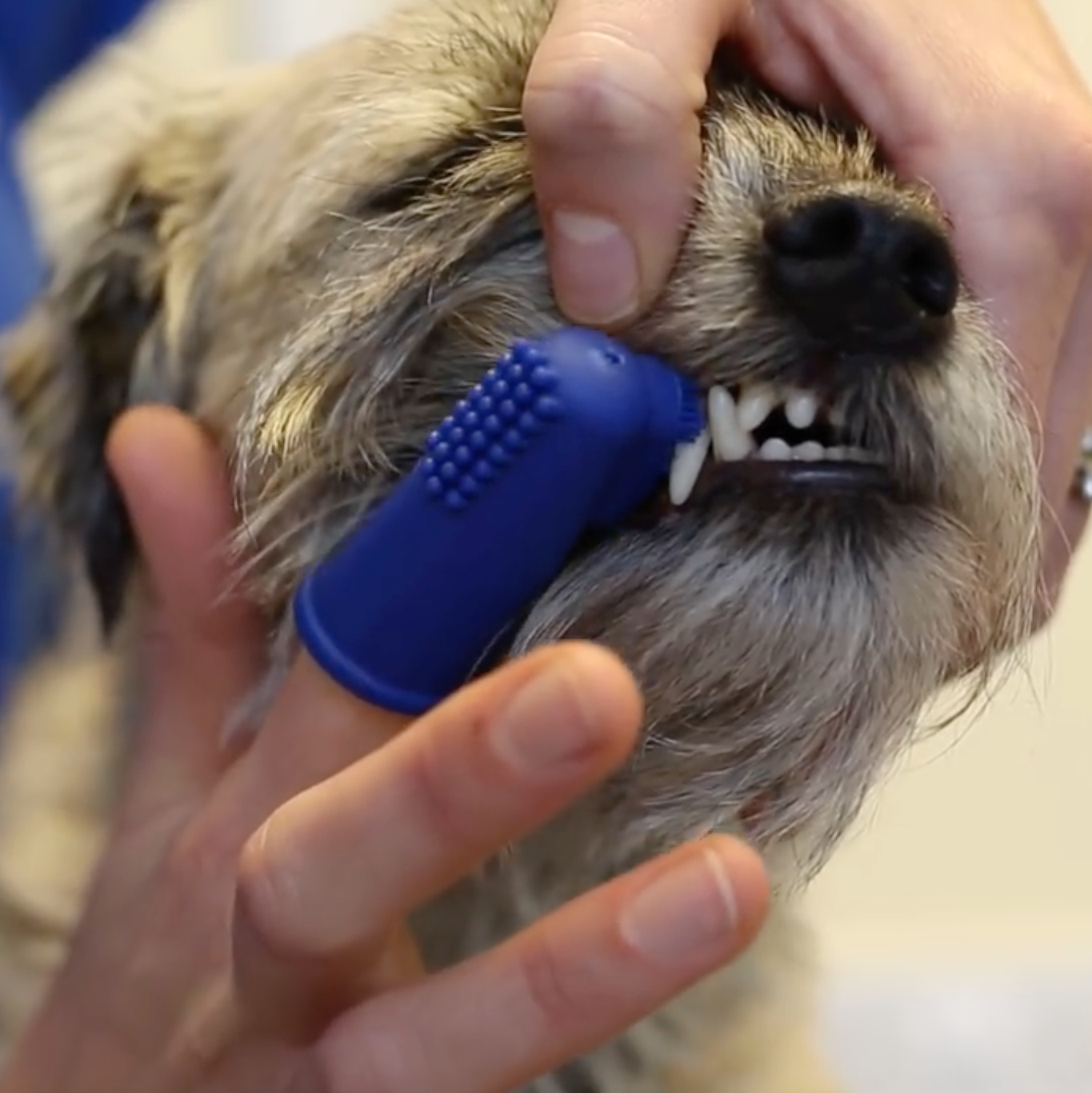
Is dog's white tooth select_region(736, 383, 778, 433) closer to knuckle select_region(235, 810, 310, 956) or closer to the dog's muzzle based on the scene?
knuckle select_region(235, 810, 310, 956)

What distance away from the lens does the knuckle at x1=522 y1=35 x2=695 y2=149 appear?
25.0 inches

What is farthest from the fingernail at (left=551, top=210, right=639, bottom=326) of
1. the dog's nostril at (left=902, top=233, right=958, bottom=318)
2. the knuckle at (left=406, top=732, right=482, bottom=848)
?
the knuckle at (left=406, top=732, right=482, bottom=848)

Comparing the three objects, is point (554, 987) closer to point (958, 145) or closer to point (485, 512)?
point (485, 512)

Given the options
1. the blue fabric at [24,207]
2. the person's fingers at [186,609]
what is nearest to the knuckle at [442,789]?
the person's fingers at [186,609]

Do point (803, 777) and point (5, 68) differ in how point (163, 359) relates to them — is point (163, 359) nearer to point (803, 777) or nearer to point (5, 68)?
point (5, 68)

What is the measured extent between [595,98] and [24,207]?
456 mm

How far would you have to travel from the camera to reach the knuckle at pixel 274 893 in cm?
57

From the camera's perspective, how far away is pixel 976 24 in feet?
2.81

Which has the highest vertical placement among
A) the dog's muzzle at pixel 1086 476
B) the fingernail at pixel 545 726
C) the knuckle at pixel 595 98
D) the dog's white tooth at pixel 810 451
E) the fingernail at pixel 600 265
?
the knuckle at pixel 595 98

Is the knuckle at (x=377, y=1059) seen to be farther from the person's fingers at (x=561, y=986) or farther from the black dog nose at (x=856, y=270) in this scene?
the black dog nose at (x=856, y=270)

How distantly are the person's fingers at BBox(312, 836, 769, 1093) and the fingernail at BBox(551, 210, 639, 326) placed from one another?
0.22 meters

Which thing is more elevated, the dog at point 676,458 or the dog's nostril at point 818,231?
the dog's nostril at point 818,231

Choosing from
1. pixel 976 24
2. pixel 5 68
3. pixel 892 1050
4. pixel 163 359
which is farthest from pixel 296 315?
pixel 892 1050

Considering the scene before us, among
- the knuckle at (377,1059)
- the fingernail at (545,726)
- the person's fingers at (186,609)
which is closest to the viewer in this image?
the fingernail at (545,726)
